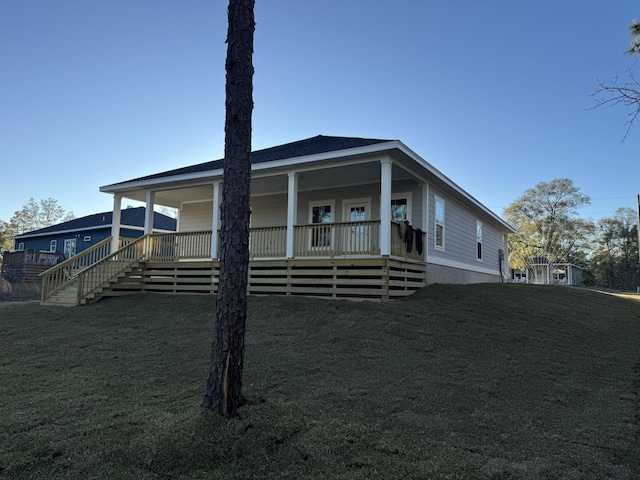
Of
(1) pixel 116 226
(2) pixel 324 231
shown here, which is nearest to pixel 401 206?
(2) pixel 324 231

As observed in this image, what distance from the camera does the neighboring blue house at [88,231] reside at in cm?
2470

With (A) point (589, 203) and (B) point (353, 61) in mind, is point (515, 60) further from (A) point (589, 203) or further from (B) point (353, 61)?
(A) point (589, 203)

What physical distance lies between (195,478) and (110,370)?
3162 millimetres

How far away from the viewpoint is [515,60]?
13.5 metres

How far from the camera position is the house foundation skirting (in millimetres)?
9125

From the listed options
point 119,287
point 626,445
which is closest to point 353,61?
point 119,287

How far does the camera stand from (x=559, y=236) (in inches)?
1539

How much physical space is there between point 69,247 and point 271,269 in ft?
72.1

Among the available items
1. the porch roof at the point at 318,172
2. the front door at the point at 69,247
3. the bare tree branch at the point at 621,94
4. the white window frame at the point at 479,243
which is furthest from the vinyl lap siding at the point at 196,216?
the front door at the point at 69,247

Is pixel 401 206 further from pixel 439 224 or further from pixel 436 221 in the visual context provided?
pixel 439 224

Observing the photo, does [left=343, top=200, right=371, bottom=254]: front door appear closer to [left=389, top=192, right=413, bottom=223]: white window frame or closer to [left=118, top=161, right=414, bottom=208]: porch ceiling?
[left=118, top=161, right=414, bottom=208]: porch ceiling

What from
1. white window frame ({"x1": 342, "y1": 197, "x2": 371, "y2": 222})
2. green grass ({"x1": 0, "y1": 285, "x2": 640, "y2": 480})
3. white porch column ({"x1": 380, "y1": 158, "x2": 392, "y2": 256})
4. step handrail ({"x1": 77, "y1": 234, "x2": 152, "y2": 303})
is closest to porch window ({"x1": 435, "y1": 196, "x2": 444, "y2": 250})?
white window frame ({"x1": 342, "y1": 197, "x2": 371, "y2": 222})

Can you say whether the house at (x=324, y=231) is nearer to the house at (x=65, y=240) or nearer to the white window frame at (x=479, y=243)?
the white window frame at (x=479, y=243)

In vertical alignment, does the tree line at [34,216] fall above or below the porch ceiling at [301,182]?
above
